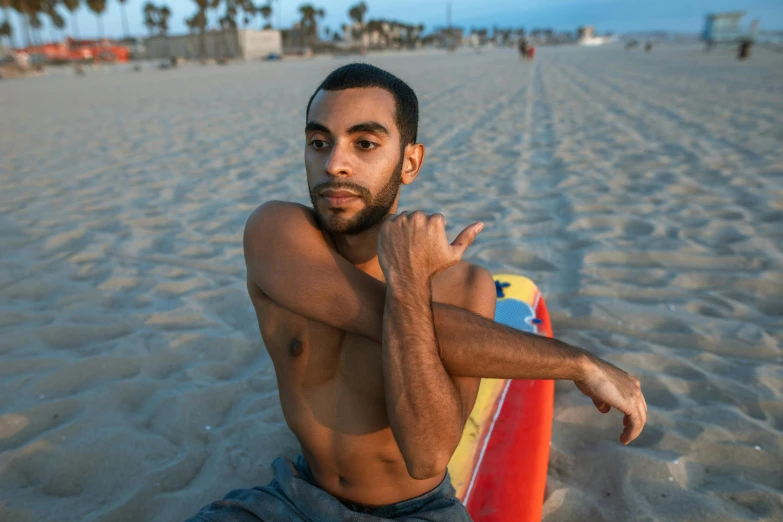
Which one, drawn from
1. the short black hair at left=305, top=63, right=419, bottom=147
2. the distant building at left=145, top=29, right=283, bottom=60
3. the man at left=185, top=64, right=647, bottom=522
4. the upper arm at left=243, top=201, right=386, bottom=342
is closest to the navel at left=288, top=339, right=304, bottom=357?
the man at left=185, top=64, right=647, bottom=522

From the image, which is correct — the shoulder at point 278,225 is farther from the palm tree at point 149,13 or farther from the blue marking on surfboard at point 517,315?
the palm tree at point 149,13

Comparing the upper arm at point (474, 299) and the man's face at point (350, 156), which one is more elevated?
the man's face at point (350, 156)

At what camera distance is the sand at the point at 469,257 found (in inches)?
83.3

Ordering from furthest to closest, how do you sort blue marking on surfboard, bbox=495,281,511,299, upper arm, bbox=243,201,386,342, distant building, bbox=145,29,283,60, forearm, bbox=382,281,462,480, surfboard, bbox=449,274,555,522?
distant building, bbox=145,29,283,60
blue marking on surfboard, bbox=495,281,511,299
surfboard, bbox=449,274,555,522
upper arm, bbox=243,201,386,342
forearm, bbox=382,281,462,480

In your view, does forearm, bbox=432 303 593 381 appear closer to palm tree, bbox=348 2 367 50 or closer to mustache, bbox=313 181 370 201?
mustache, bbox=313 181 370 201

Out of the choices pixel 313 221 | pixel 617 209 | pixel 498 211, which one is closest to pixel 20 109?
pixel 498 211

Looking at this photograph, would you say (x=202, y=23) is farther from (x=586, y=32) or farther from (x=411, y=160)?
(x=586, y=32)

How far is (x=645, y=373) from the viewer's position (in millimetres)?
2713

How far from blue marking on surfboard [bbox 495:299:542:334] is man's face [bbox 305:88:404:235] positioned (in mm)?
1352

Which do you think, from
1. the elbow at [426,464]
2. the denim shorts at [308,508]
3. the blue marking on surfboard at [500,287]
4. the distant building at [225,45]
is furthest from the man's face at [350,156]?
the distant building at [225,45]

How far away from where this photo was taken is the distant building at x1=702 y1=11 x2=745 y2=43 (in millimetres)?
42362

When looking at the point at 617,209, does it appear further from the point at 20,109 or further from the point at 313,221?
the point at 20,109

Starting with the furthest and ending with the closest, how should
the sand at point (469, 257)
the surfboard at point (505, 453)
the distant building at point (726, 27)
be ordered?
the distant building at point (726, 27)
the sand at point (469, 257)
the surfboard at point (505, 453)

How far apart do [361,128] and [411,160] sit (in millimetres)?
265
